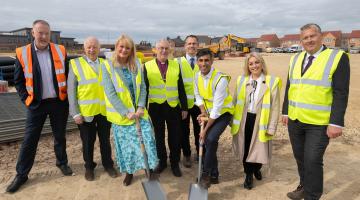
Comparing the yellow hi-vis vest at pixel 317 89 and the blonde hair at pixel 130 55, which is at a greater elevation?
the blonde hair at pixel 130 55

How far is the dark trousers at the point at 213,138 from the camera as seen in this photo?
3572mm

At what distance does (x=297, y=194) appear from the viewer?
11.6ft

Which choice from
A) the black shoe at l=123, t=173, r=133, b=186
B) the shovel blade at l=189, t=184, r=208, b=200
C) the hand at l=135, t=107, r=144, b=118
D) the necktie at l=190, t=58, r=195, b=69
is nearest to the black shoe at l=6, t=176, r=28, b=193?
the black shoe at l=123, t=173, r=133, b=186

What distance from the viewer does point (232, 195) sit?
3.63 m

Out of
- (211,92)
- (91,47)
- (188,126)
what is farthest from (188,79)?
(91,47)

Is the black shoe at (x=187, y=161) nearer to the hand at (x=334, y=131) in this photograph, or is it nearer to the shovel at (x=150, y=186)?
the shovel at (x=150, y=186)

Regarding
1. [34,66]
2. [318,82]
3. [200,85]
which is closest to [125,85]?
[200,85]

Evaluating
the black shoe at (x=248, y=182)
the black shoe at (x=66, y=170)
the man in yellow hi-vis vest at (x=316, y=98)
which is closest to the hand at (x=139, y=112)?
the black shoe at (x=66, y=170)

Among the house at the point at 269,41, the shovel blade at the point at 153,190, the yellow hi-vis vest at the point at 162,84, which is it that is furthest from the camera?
the house at the point at 269,41

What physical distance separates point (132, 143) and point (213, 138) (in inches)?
39.3

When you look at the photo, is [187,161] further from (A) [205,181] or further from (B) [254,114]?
(B) [254,114]

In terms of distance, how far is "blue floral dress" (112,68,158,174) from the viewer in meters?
3.52

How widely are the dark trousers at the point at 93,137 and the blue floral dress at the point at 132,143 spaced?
1.51 feet

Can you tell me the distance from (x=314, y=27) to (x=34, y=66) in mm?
3287
